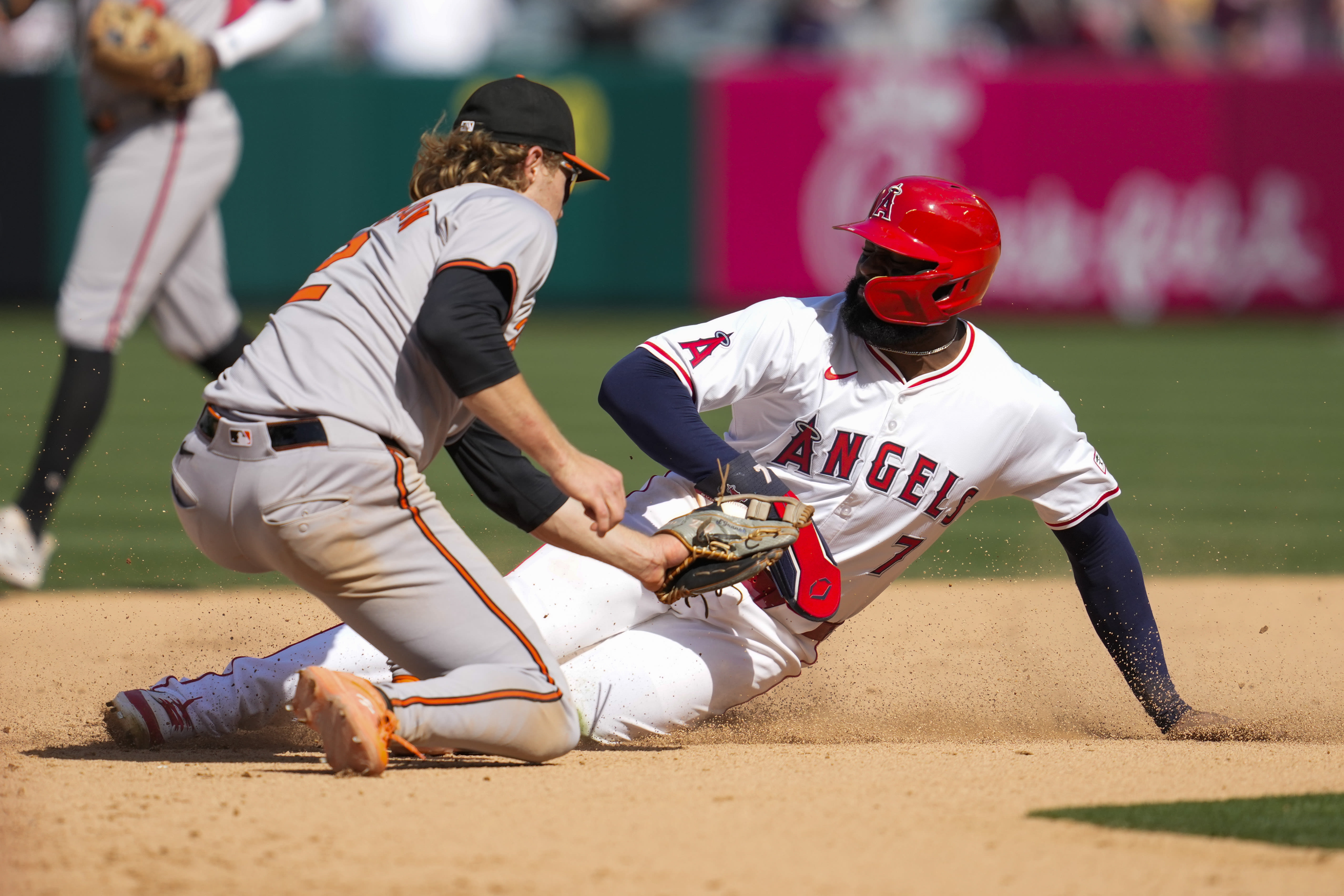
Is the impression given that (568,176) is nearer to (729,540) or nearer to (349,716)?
(729,540)

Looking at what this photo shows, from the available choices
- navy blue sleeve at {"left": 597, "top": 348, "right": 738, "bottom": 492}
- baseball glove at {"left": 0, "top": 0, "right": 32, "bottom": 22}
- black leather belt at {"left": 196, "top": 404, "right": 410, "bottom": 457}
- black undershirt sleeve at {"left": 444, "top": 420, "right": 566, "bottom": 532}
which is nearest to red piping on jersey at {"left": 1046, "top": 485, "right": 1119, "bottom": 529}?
navy blue sleeve at {"left": 597, "top": 348, "right": 738, "bottom": 492}

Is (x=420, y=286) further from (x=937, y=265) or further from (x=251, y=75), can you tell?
(x=251, y=75)

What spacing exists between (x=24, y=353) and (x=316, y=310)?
8787 millimetres

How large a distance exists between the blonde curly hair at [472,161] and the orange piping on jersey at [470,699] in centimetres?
112

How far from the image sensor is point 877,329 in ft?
12.8

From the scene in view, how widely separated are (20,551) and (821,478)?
262cm

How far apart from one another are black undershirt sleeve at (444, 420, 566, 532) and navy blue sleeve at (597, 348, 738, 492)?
0.26 m

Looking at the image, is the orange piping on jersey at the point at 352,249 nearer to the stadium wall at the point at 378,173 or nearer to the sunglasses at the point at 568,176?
the sunglasses at the point at 568,176

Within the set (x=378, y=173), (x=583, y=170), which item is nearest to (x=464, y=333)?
(x=583, y=170)

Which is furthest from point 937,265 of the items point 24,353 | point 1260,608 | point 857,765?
point 24,353

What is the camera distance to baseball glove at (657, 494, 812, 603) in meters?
3.56

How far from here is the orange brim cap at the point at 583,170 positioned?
361cm

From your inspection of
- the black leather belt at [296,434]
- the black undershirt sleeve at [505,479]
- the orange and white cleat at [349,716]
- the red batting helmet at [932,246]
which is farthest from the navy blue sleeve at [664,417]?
the orange and white cleat at [349,716]

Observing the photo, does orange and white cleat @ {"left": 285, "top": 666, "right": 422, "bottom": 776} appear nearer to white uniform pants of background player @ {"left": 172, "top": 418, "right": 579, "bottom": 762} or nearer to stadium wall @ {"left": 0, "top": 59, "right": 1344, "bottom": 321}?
white uniform pants of background player @ {"left": 172, "top": 418, "right": 579, "bottom": 762}
